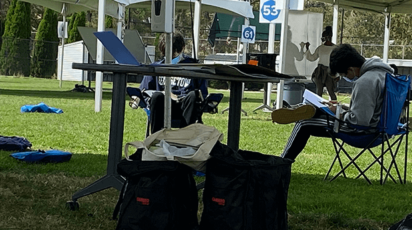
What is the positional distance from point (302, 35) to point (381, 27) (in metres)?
33.0

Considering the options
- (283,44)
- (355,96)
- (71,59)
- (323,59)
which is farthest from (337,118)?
(71,59)

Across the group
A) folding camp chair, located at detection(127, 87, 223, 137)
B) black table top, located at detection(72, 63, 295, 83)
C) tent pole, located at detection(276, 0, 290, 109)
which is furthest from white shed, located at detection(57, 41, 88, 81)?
black table top, located at detection(72, 63, 295, 83)

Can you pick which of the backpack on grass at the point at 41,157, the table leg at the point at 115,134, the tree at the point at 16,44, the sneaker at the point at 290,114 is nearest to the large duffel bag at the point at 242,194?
the table leg at the point at 115,134

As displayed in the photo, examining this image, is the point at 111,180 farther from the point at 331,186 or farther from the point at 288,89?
the point at 288,89

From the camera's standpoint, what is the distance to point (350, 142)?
192 inches

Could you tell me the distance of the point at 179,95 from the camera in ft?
18.0

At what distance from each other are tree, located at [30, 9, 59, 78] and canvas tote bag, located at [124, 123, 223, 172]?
26.0 metres

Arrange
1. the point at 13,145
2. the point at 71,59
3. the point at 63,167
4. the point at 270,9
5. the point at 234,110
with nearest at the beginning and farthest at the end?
the point at 234,110 → the point at 63,167 → the point at 13,145 → the point at 270,9 → the point at 71,59

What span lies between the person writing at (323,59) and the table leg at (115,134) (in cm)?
768

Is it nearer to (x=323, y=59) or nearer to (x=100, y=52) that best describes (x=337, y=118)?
(x=100, y=52)

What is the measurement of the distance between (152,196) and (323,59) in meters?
8.40

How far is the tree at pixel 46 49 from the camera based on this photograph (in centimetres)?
2852

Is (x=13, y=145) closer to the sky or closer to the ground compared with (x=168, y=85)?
closer to the ground

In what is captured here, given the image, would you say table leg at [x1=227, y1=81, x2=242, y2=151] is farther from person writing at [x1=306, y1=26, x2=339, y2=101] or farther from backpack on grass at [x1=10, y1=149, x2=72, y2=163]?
person writing at [x1=306, y1=26, x2=339, y2=101]
